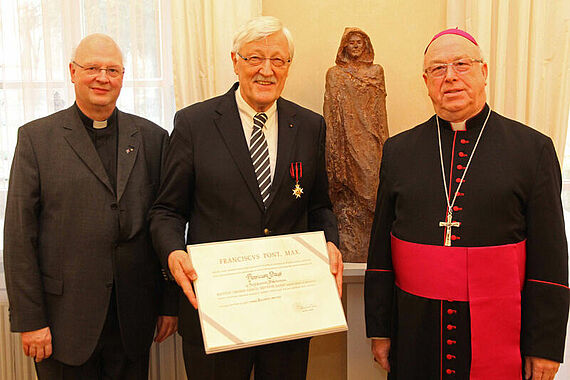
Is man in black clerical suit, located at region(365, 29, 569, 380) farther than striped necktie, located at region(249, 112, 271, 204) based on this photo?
No

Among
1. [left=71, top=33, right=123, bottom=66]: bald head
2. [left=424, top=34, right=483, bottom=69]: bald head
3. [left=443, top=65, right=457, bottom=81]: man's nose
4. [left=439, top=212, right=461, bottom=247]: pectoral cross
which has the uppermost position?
[left=71, top=33, right=123, bottom=66]: bald head

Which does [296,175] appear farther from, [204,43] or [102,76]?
[204,43]

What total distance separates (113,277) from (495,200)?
1.56 metres

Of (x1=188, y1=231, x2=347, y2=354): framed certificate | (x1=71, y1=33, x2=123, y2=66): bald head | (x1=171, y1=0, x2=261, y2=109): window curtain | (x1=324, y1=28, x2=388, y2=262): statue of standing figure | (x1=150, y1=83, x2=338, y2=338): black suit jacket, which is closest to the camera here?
(x1=188, y1=231, x2=347, y2=354): framed certificate

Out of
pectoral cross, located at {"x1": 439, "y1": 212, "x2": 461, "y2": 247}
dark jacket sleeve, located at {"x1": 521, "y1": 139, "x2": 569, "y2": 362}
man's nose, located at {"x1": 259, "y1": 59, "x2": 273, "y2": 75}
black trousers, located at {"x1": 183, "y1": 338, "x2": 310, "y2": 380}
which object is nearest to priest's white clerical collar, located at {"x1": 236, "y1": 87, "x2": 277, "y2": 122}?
man's nose, located at {"x1": 259, "y1": 59, "x2": 273, "y2": 75}

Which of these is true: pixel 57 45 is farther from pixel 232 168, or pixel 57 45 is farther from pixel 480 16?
pixel 480 16

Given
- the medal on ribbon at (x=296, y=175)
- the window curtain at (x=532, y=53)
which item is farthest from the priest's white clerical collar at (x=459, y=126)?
the window curtain at (x=532, y=53)

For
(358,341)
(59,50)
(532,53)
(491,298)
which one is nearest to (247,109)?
(491,298)

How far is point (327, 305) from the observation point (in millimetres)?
1783

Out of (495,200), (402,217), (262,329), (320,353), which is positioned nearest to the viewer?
(262,329)

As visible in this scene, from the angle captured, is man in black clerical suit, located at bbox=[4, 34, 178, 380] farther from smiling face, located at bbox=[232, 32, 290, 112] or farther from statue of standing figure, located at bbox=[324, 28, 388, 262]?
statue of standing figure, located at bbox=[324, 28, 388, 262]

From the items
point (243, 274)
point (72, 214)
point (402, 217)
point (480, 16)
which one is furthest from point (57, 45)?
point (480, 16)

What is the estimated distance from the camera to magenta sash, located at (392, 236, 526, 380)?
1825mm

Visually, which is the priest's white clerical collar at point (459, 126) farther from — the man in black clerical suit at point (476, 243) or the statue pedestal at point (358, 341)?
the statue pedestal at point (358, 341)
